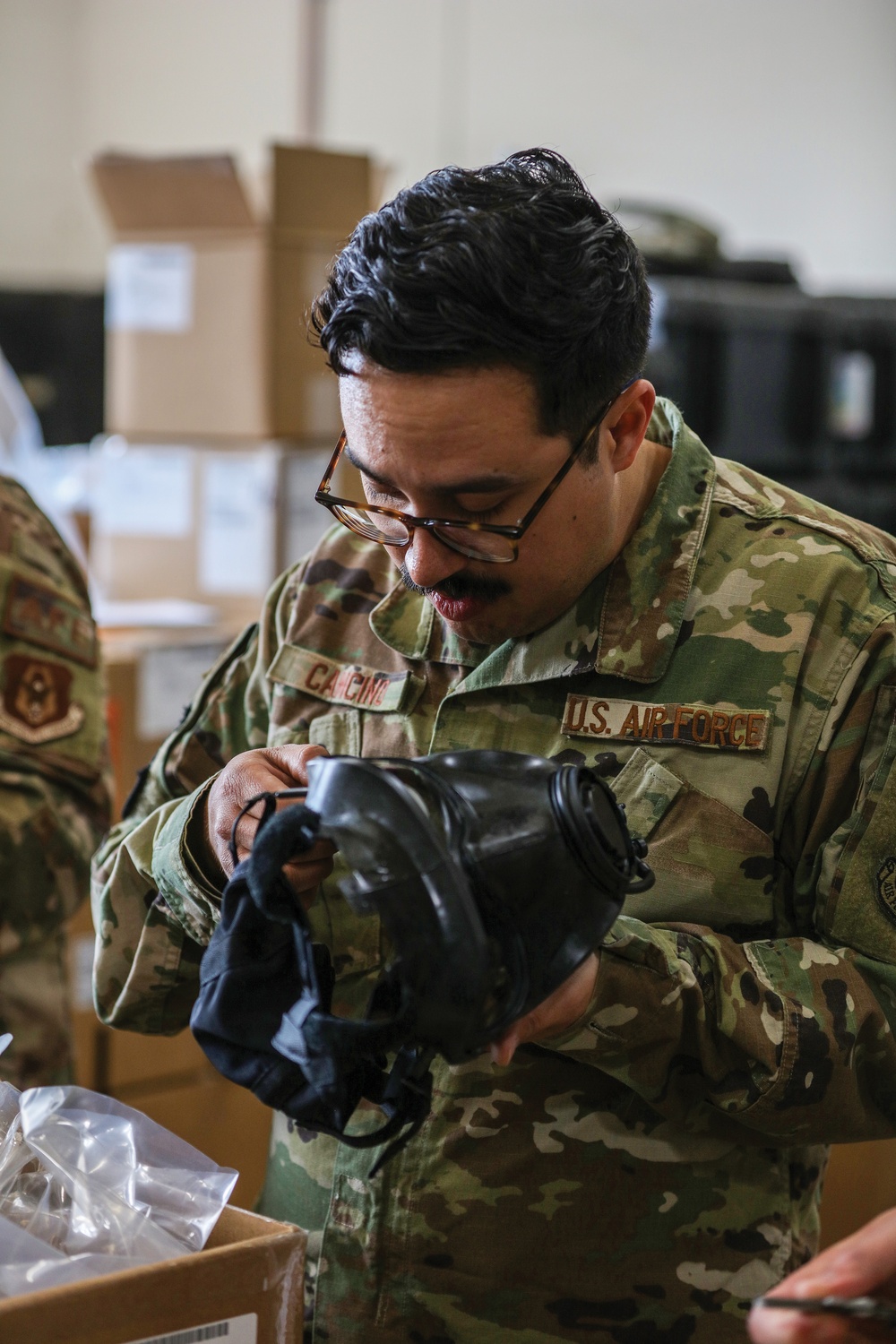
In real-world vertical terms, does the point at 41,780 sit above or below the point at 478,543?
below

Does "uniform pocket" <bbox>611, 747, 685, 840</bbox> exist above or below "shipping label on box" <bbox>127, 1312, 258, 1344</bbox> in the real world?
above

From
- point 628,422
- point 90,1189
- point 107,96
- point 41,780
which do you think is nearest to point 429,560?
point 628,422

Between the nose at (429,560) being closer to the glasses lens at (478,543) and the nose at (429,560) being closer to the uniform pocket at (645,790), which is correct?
the glasses lens at (478,543)

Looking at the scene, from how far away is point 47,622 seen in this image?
1.57m

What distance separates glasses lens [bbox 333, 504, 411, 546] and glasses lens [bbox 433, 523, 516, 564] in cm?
3

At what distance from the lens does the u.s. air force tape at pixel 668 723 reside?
101 cm

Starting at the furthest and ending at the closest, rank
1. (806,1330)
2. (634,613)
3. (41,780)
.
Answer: (41,780), (634,613), (806,1330)

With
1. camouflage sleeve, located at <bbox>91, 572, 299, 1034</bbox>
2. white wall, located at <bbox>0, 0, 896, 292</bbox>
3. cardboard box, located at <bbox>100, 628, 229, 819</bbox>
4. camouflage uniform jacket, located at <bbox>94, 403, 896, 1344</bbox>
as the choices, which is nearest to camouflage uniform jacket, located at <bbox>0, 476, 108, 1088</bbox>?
camouflage sleeve, located at <bbox>91, 572, 299, 1034</bbox>

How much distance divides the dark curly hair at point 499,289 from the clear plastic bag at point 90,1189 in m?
0.50

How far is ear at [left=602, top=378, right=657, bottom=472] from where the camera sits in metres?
0.98

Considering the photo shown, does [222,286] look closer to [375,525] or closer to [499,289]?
[375,525]

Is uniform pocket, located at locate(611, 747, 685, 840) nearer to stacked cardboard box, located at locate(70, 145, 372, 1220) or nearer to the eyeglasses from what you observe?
the eyeglasses

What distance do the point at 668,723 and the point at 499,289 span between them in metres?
0.33

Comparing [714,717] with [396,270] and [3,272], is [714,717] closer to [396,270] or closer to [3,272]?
[396,270]
